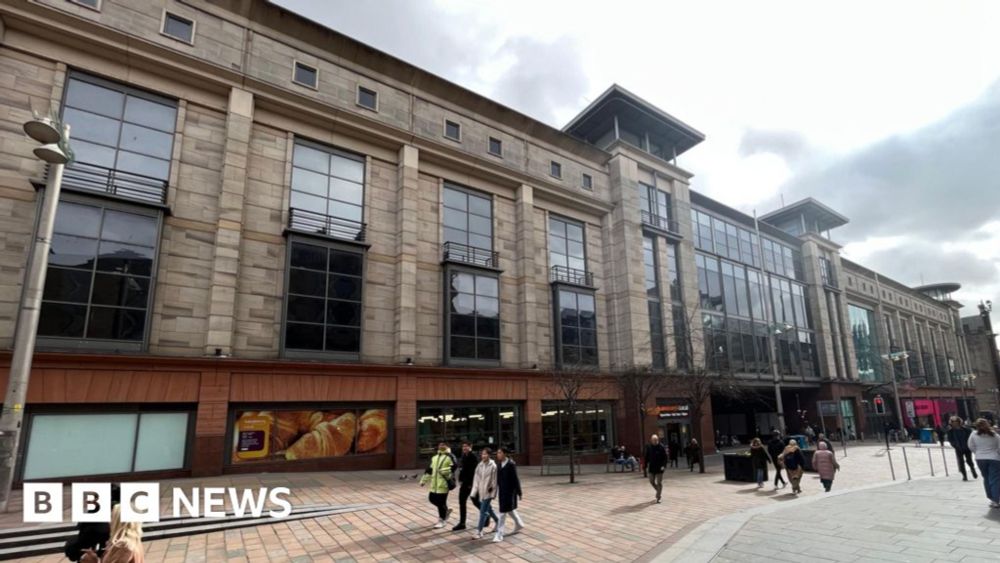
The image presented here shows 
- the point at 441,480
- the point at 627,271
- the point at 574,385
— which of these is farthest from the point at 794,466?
the point at 627,271

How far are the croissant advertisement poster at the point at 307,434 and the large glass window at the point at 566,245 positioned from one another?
515 inches

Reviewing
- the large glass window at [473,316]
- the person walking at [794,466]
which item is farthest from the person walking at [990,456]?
the large glass window at [473,316]

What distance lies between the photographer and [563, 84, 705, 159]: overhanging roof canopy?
105ft

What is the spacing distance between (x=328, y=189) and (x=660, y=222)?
2143 centimetres

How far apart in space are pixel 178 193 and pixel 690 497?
62.3ft

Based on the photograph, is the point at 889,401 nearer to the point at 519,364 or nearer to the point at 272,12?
the point at 519,364

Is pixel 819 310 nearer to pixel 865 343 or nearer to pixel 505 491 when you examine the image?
pixel 865 343

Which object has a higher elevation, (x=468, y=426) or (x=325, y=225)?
(x=325, y=225)

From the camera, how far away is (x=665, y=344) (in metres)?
30.4

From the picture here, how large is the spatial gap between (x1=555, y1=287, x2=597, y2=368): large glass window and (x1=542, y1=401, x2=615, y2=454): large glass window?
2.36m

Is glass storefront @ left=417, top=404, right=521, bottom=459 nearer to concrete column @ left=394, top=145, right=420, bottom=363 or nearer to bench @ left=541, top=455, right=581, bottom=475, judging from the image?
bench @ left=541, top=455, right=581, bottom=475

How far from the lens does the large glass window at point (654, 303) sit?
98.2 ft

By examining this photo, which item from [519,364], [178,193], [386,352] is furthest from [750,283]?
A: [178,193]

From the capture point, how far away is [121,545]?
12.8 feet
